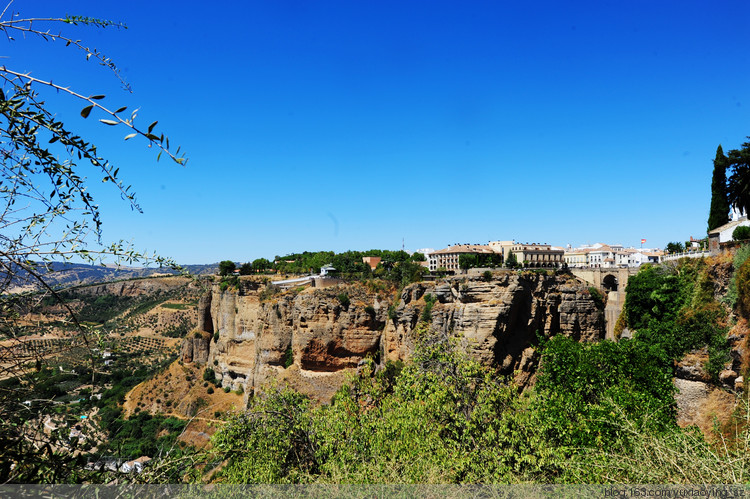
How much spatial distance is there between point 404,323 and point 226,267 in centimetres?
2943

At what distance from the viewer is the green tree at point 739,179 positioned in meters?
20.9

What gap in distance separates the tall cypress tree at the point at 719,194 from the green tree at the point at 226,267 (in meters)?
41.7

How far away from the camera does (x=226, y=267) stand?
4659 centimetres

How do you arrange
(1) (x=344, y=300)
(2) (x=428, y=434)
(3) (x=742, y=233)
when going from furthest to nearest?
(1) (x=344, y=300) < (3) (x=742, y=233) < (2) (x=428, y=434)

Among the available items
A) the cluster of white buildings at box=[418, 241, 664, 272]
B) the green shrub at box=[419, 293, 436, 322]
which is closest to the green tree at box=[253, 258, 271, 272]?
the cluster of white buildings at box=[418, 241, 664, 272]

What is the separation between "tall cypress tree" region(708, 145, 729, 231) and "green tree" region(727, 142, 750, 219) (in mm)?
284

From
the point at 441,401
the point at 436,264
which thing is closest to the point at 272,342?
the point at 441,401

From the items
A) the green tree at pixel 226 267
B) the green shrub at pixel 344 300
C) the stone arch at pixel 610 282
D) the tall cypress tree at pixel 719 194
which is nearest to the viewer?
the tall cypress tree at pixel 719 194

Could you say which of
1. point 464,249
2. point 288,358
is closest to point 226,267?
point 288,358

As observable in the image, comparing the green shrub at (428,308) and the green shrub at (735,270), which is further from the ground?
the green shrub at (735,270)

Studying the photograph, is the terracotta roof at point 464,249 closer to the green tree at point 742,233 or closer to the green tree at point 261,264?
the green tree at point 261,264

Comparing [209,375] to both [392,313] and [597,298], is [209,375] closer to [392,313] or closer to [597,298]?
[392,313]

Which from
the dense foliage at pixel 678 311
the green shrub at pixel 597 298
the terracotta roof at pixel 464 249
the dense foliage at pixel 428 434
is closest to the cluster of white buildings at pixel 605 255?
the terracotta roof at pixel 464 249

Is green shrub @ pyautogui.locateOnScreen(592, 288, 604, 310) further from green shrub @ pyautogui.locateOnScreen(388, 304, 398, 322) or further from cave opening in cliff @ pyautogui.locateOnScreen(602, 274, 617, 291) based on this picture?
green shrub @ pyautogui.locateOnScreen(388, 304, 398, 322)
